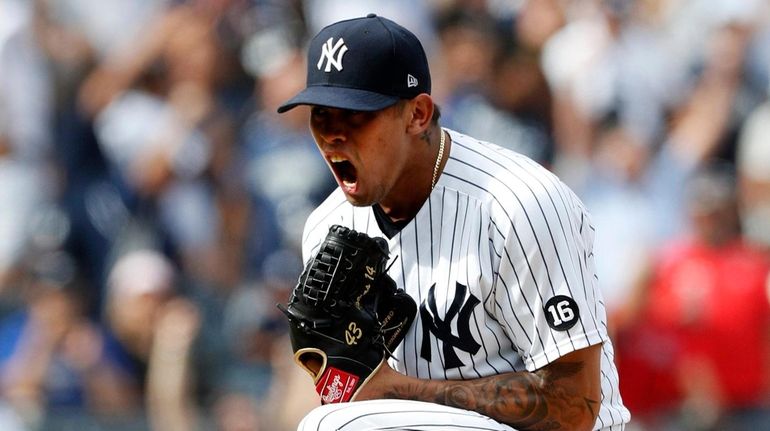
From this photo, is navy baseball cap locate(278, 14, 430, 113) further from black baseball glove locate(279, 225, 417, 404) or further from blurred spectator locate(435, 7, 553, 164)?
blurred spectator locate(435, 7, 553, 164)

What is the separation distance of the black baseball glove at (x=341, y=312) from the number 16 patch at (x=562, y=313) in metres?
0.44

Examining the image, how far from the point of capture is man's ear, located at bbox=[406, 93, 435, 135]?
334cm

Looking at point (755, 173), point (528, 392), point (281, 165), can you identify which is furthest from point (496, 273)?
point (281, 165)

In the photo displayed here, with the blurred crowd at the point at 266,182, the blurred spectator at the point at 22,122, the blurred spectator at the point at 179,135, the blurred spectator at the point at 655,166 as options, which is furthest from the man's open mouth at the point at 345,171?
the blurred spectator at the point at 22,122

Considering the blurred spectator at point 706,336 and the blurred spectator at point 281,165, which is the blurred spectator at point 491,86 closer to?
the blurred spectator at point 281,165

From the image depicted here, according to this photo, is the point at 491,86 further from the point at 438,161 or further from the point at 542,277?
the point at 542,277

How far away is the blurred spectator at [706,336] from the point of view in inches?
249

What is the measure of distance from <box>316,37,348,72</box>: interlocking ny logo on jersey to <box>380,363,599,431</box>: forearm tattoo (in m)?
0.85

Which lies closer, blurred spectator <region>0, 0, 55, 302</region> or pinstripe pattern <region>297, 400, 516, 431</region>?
pinstripe pattern <region>297, 400, 516, 431</region>

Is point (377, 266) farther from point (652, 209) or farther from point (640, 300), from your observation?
point (652, 209)

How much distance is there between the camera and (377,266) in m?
3.26

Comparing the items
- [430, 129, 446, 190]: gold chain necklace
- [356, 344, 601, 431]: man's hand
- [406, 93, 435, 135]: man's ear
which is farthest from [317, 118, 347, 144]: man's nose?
[356, 344, 601, 431]: man's hand

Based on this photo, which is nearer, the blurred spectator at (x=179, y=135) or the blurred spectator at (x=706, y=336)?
the blurred spectator at (x=706, y=336)

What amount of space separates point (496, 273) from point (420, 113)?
1.56 ft
